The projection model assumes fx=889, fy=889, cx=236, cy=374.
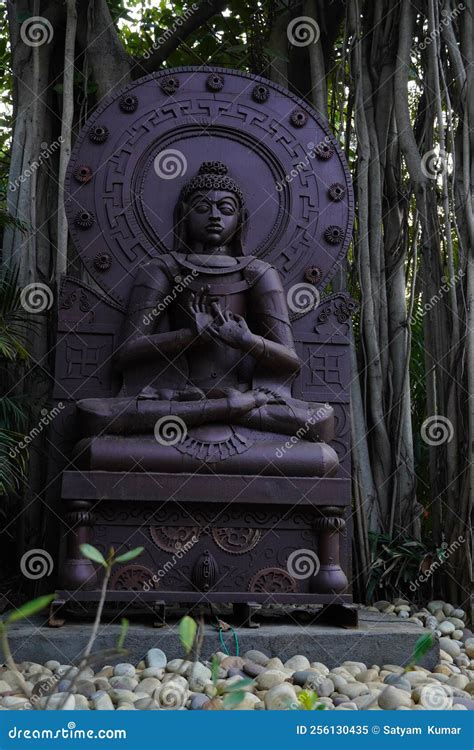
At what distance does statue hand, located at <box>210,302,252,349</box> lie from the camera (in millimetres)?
4207

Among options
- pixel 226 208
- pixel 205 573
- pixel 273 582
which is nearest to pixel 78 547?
pixel 205 573

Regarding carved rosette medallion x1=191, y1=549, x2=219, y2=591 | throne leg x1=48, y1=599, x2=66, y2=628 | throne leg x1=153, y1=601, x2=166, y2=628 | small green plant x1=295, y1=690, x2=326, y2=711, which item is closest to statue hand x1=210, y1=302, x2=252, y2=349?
carved rosette medallion x1=191, y1=549, x2=219, y2=591

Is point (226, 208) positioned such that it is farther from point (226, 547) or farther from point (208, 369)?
point (226, 547)

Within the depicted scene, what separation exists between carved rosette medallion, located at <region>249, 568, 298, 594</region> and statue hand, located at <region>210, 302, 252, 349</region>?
3.44 feet

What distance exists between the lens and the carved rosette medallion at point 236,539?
399 centimetres

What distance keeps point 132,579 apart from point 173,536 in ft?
0.84

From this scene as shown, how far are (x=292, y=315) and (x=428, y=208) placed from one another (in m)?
1.25

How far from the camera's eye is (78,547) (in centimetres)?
382

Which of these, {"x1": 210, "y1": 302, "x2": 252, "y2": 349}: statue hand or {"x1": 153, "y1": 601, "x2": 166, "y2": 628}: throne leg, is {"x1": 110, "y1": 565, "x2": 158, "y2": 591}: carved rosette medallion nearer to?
{"x1": 153, "y1": 601, "x2": 166, "y2": 628}: throne leg

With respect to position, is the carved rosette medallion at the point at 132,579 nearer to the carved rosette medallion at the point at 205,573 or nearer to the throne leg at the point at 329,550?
the carved rosette medallion at the point at 205,573

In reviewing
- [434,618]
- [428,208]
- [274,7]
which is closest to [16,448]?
[434,618]

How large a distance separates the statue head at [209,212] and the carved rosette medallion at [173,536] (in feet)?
4.88

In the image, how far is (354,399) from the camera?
17.9 ft

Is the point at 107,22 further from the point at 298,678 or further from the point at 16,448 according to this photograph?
the point at 298,678
